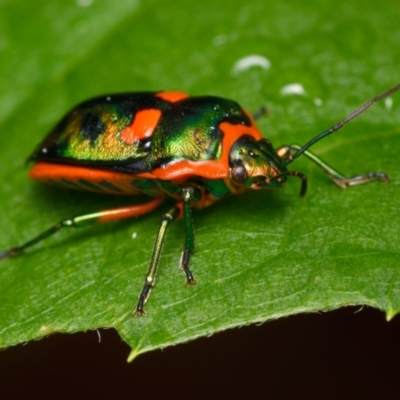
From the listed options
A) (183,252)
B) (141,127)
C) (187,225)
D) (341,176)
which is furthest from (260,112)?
(183,252)

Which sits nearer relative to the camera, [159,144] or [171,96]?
[159,144]

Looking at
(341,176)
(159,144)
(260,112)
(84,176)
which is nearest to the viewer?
(159,144)

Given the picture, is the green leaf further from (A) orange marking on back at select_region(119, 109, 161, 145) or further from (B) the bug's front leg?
(A) orange marking on back at select_region(119, 109, 161, 145)

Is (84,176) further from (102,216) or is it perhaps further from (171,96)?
(171,96)

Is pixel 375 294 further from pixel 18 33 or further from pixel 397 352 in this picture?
pixel 18 33

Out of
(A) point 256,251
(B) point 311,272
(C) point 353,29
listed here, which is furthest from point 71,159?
(C) point 353,29

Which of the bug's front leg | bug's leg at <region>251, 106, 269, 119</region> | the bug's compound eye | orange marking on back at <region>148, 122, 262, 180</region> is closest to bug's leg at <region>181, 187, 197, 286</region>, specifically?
the bug's front leg
